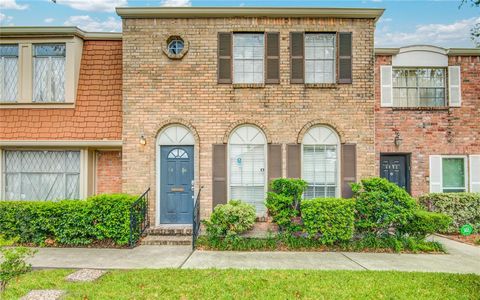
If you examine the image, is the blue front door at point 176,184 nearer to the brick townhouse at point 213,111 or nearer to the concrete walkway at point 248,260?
the brick townhouse at point 213,111

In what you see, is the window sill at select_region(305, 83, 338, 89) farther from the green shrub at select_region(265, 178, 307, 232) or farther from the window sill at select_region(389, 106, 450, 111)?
the green shrub at select_region(265, 178, 307, 232)

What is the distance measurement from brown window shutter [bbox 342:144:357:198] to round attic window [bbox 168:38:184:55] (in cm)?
508

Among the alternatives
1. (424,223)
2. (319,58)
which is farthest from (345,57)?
(424,223)

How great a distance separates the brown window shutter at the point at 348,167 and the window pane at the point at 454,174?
3.43 metres

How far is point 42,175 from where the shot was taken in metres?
9.28

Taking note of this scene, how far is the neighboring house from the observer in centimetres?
912

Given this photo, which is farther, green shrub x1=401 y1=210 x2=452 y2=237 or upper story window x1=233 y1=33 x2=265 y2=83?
upper story window x1=233 y1=33 x2=265 y2=83

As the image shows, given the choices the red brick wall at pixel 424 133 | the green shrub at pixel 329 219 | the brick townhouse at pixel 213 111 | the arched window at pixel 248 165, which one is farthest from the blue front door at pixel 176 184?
the red brick wall at pixel 424 133

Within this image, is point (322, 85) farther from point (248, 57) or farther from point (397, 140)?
point (397, 140)

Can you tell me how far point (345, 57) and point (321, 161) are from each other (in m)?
2.84

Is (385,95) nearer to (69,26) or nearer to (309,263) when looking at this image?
(309,263)

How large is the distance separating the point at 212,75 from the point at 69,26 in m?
4.13

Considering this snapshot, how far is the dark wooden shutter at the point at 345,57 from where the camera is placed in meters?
8.89

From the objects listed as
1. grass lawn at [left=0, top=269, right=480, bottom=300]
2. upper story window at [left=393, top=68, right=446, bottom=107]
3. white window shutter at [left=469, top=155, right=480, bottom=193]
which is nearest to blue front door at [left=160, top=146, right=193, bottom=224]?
grass lawn at [left=0, top=269, right=480, bottom=300]
